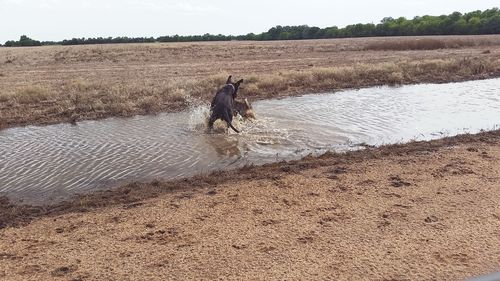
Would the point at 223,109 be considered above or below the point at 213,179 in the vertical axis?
above

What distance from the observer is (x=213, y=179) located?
27.1 ft

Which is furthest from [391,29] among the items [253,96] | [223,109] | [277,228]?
[277,228]

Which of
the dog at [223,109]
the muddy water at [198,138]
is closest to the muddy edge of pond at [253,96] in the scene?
the muddy water at [198,138]

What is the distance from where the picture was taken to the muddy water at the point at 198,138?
912cm

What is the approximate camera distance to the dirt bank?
5.00 m

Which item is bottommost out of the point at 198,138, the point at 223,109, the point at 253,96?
the point at 198,138

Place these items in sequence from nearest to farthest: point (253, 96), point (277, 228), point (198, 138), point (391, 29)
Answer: point (277, 228)
point (198, 138)
point (253, 96)
point (391, 29)

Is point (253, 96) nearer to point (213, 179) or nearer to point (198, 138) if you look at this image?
point (198, 138)

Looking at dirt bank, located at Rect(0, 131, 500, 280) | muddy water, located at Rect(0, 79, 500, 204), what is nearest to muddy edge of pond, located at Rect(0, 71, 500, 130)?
muddy water, located at Rect(0, 79, 500, 204)

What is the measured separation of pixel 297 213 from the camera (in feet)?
21.2

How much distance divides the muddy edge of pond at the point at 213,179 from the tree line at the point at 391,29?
69266 millimetres

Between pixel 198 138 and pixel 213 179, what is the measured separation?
3.70 meters

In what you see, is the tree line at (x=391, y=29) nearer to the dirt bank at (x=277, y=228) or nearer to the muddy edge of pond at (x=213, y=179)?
the muddy edge of pond at (x=213, y=179)

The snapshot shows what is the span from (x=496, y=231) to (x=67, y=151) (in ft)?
29.0
